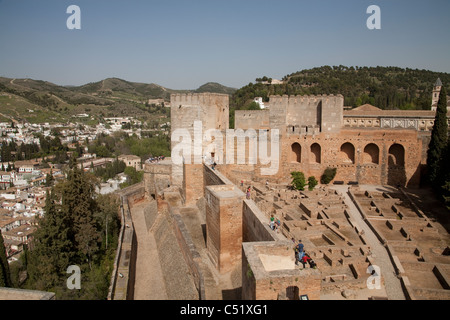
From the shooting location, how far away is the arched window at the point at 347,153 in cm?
2216

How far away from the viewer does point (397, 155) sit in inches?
863

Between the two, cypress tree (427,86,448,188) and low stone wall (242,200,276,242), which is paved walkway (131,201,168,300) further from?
cypress tree (427,86,448,188)

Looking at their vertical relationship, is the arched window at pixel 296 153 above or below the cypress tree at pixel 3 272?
above

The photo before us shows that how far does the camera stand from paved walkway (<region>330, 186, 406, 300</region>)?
10.7 metres

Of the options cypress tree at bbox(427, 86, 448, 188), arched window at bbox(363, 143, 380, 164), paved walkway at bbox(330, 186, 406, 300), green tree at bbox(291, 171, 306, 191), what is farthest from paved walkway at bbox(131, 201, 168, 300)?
cypress tree at bbox(427, 86, 448, 188)

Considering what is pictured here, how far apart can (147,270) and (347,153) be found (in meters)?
14.6

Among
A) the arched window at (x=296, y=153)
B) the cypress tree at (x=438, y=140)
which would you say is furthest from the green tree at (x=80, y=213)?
the cypress tree at (x=438, y=140)

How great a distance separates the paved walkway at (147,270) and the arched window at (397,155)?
15414mm

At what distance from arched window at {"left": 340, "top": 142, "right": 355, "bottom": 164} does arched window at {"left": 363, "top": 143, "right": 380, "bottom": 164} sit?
3.04 ft

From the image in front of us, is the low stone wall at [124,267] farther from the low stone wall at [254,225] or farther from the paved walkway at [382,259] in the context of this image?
the paved walkway at [382,259]

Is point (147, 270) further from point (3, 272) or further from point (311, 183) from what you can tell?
point (311, 183)

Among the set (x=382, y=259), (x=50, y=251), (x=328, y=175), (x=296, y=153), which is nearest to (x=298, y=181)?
(x=328, y=175)
